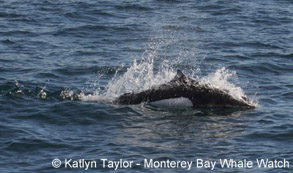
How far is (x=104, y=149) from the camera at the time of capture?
15078mm

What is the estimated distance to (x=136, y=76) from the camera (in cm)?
2200

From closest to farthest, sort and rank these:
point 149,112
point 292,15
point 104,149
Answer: point 104,149 < point 149,112 < point 292,15

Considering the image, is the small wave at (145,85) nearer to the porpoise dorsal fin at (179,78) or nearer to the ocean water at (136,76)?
the ocean water at (136,76)

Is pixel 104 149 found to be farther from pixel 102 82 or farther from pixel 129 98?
pixel 102 82

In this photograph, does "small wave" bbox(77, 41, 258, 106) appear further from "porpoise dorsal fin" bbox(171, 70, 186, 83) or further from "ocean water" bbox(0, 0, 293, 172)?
"porpoise dorsal fin" bbox(171, 70, 186, 83)

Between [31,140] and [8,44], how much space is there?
10977 millimetres

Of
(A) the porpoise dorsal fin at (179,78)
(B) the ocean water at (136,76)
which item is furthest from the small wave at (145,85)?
(A) the porpoise dorsal fin at (179,78)

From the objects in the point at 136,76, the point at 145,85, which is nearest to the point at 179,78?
the point at 145,85

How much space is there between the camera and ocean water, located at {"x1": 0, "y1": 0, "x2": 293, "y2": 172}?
602 inches

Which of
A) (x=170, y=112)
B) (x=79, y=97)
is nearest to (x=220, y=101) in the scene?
(x=170, y=112)

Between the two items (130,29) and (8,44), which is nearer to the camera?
(8,44)

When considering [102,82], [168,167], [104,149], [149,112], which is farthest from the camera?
[102,82]

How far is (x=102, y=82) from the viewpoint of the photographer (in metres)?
21.4

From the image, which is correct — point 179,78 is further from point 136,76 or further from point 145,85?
point 136,76
